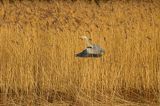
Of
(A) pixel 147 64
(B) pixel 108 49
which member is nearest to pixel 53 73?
(B) pixel 108 49

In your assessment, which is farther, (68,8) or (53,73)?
(68,8)

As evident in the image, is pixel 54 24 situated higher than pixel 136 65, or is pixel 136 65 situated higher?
pixel 54 24

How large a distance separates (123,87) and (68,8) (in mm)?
2991

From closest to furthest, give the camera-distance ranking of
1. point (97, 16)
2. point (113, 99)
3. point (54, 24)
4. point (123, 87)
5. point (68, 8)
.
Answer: point (113, 99) → point (123, 87) → point (54, 24) → point (97, 16) → point (68, 8)

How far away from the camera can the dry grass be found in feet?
17.2

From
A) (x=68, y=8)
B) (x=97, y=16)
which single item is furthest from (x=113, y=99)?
(x=68, y=8)

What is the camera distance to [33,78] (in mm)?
5402

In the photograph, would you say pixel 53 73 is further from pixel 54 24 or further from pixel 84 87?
pixel 54 24

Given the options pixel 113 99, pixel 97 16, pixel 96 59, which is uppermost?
pixel 97 16

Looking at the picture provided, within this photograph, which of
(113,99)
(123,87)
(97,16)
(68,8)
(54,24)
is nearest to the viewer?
(113,99)

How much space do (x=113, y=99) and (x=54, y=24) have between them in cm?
170

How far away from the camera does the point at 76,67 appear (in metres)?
5.41

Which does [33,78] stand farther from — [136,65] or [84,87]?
[136,65]

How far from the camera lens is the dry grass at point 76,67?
5250mm
